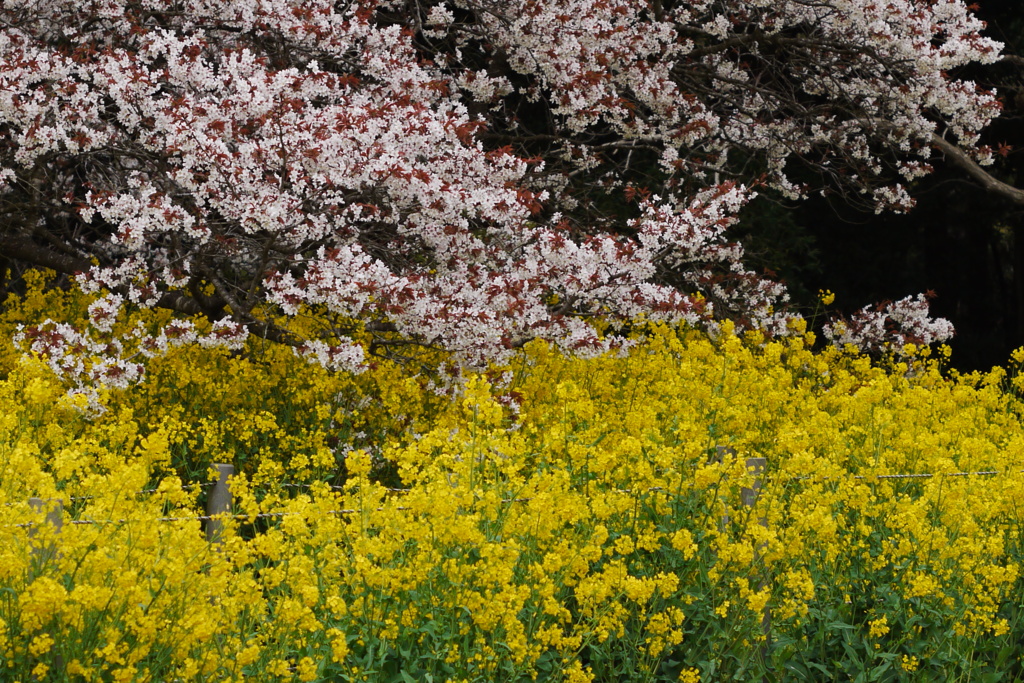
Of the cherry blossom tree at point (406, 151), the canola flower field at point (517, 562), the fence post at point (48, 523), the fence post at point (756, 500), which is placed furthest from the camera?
the cherry blossom tree at point (406, 151)

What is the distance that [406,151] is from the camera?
6.57 meters

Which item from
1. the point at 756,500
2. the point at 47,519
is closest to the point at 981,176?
the point at 756,500

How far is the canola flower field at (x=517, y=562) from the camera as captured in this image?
3213mm

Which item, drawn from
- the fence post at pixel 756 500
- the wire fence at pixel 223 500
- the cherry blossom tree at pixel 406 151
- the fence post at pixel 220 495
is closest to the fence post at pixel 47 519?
the wire fence at pixel 223 500

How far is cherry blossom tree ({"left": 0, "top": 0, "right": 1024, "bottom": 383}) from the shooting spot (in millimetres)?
6160

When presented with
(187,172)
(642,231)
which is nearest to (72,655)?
(187,172)

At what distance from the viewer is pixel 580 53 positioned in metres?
8.24

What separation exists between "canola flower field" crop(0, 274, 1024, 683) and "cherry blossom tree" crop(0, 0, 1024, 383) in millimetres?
849

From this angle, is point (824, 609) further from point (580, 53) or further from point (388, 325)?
point (580, 53)

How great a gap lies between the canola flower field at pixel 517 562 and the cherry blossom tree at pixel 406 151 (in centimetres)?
85

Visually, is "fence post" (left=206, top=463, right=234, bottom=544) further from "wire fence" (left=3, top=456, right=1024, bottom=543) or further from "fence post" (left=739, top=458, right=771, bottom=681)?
"fence post" (left=739, top=458, right=771, bottom=681)

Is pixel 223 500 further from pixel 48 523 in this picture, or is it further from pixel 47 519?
pixel 48 523

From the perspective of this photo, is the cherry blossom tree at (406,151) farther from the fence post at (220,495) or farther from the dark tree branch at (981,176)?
the fence post at (220,495)

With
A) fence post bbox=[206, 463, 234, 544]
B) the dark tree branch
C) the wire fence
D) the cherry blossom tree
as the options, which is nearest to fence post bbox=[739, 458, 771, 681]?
the wire fence
